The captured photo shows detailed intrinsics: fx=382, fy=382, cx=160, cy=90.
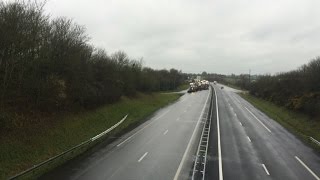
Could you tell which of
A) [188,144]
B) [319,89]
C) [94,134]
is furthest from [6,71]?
[319,89]

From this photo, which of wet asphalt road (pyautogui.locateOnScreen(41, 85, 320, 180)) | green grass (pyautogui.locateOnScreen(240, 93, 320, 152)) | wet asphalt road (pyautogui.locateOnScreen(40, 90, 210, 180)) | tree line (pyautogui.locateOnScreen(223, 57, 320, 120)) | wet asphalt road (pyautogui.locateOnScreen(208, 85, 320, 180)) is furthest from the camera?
tree line (pyautogui.locateOnScreen(223, 57, 320, 120))

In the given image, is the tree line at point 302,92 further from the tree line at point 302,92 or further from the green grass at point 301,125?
the green grass at point 301,125

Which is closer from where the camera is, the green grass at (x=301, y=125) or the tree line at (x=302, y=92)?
the green grass at (x=301, y=125)

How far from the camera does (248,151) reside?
25.7 metres

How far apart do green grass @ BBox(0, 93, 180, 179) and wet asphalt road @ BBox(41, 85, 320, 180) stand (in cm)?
202

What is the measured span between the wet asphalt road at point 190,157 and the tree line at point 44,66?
7422 mm

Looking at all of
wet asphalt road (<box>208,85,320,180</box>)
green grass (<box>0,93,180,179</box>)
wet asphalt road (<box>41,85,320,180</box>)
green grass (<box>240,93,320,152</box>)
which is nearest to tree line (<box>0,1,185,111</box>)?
green grass (<box>0,93,180,179</box>)

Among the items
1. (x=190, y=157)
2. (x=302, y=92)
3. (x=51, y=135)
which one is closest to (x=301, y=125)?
(x=302, y=92)

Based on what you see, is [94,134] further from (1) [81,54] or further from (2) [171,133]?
(1) [81,54]

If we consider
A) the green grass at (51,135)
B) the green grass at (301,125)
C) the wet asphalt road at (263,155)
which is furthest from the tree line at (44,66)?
the green grass at (301,125)

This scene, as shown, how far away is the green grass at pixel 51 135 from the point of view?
67.5 ft

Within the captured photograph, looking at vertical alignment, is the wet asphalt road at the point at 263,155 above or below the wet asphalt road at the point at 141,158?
below

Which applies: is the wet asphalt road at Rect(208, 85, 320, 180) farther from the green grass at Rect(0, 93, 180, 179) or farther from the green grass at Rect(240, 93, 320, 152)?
the green grass at Rect(0, 93, 180, 179)

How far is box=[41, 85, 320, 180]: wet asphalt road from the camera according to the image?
19.3 metres
